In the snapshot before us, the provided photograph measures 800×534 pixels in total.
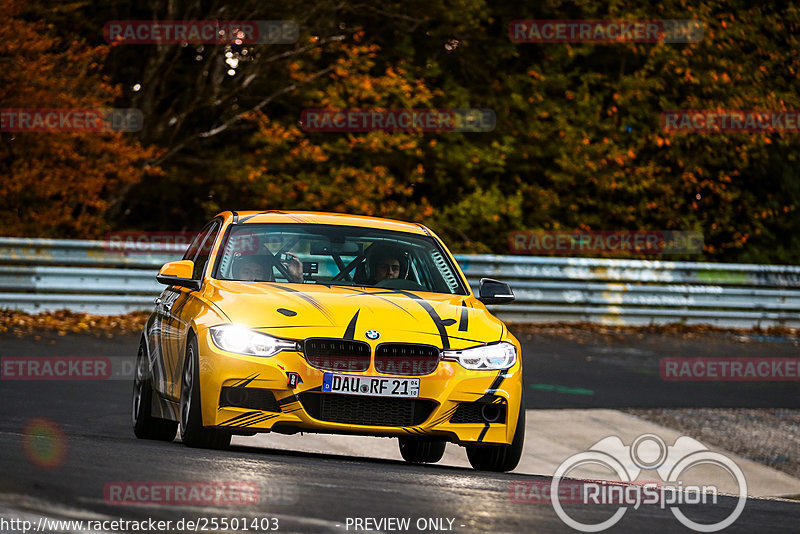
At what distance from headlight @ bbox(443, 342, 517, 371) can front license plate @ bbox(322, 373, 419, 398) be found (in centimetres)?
28

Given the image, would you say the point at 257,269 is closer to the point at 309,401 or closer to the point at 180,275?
the point at 180,275

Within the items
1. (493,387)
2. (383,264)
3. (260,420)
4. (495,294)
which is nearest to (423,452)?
(495,294)

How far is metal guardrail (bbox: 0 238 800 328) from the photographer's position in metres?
19.0

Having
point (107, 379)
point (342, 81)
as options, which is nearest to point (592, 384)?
point (107, 379)

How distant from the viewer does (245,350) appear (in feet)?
25.9

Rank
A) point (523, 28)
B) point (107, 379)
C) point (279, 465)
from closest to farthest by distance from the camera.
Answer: point (279, 465)
point (107, 379)
point (523, 28)

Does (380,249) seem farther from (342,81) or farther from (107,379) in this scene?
(342,81)

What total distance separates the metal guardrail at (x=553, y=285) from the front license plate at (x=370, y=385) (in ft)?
38.2

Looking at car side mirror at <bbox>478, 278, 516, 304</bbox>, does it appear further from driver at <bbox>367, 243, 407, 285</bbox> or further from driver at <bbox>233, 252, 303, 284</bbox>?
driver at <bbox>233, 252, 303, 284</bbox>

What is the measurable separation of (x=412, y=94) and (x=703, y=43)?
22.6ft

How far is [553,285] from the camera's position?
21.9 m

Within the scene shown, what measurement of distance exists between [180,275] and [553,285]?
44.4ft

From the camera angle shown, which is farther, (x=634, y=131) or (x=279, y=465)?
(x=634, y=131)

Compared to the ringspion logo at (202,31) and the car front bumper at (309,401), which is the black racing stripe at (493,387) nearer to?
the car front bumper at (309,401)
